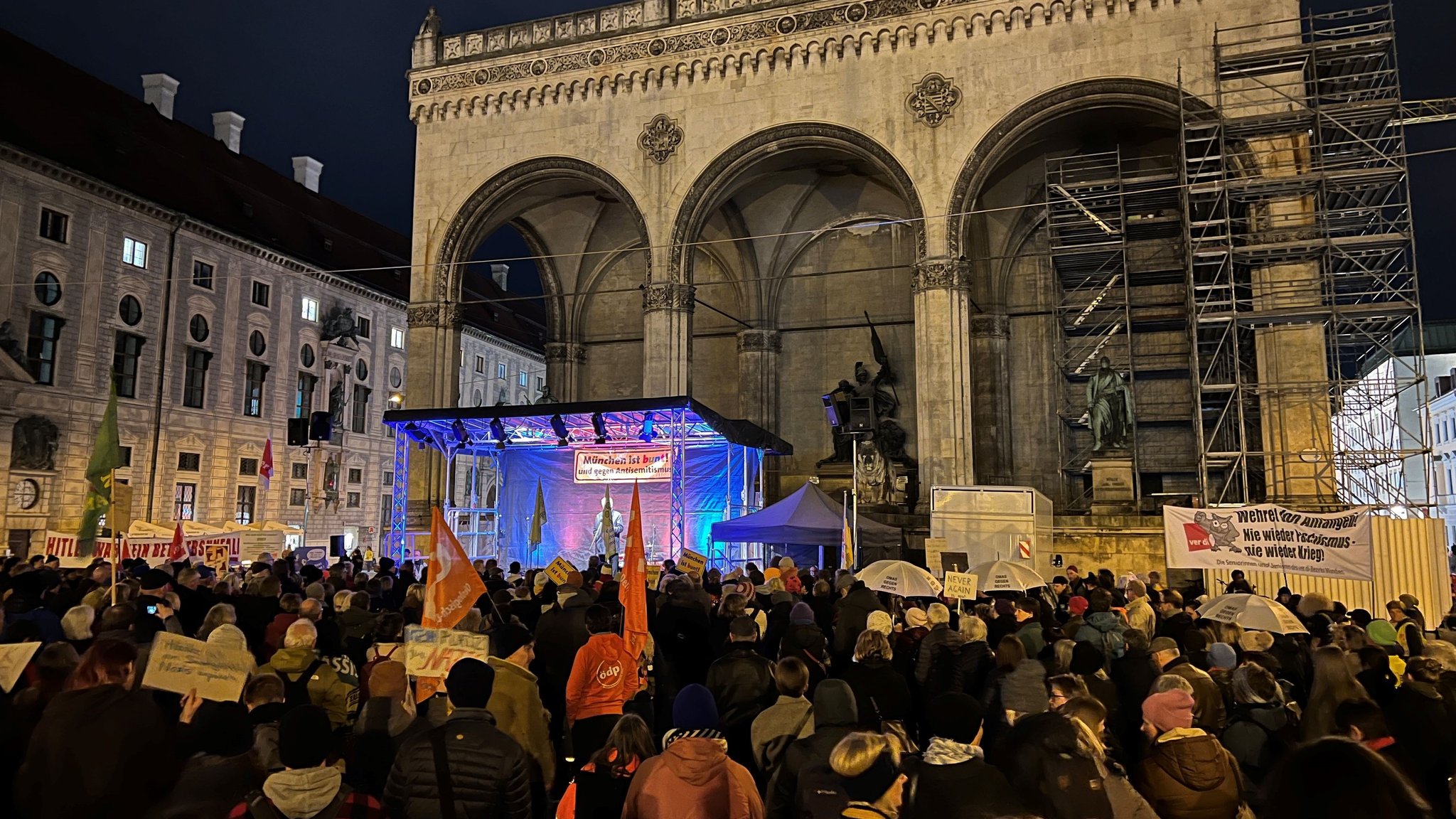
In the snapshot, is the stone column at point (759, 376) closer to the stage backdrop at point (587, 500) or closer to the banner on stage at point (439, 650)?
the stage backdrop at point (587, 500)

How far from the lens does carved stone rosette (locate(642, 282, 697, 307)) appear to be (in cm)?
2166

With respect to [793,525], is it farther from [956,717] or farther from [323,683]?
[956,717]

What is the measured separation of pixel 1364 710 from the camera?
4.10 metres

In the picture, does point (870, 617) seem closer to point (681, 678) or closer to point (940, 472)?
point (681, 678)

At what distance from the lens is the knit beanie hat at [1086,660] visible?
18.5 ft

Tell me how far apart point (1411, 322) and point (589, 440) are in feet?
52.7

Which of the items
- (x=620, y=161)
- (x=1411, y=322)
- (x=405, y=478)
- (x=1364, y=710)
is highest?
(x=620, y=161)

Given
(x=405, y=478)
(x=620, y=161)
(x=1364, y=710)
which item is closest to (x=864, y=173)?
(x=620, y=161)

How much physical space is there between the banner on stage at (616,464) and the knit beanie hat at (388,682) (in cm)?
1565

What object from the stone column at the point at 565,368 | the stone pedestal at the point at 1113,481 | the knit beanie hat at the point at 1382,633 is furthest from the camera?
the stone column at the point at 565,368

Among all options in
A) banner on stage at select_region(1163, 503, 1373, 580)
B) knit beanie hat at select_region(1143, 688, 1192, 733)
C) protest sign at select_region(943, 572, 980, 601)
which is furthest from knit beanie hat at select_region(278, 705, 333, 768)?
banner on stage at select_region(1163, 503, 1373, 580)

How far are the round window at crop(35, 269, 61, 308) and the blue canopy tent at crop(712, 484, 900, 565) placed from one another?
20195 millimetres

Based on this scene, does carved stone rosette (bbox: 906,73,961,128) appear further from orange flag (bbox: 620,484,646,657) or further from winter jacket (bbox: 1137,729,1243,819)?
winter jacket (bbox: 1137,729,1243,819)

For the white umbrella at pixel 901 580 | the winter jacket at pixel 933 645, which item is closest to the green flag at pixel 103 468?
the white umbrella at pixel 901 580
